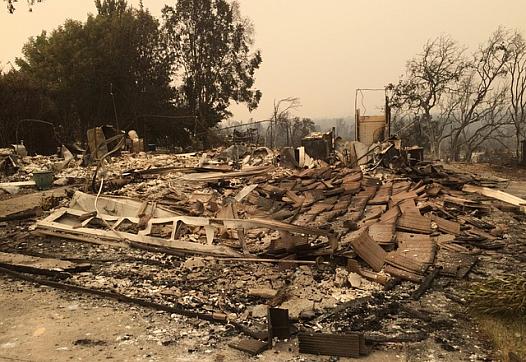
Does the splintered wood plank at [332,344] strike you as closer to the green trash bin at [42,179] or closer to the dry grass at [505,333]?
the dry grass at [505,333]

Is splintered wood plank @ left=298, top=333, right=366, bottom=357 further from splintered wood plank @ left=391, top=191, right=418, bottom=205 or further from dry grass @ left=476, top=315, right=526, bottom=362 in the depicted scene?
splintered wood plank @ left=391, top=191, right=418, bottom=205

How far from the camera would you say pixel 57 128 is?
22.6 m

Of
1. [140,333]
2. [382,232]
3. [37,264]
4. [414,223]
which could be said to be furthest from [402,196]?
[37,264]

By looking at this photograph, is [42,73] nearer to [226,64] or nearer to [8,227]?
[226,64]

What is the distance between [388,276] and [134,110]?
2492 centimetres

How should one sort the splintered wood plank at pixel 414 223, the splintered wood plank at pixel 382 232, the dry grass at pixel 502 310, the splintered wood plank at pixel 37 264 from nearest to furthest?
the dry grass at pixel 502 310, the splintered wood plank at pixel 37 264, the splintered wood plank at pixel 382 232, the splintered wood plank at pixel 414 223

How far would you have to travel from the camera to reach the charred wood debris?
13.5 ft

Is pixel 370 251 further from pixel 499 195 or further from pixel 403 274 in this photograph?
pixel 499 195

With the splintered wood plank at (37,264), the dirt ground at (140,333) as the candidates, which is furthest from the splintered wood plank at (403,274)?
the splintered wood plank at (37,264)

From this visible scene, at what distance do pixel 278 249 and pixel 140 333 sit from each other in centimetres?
221

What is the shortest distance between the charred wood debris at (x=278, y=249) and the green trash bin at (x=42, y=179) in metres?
0.98

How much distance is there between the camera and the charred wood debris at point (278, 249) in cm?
411

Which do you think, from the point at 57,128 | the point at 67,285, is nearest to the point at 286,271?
the point at 67,285

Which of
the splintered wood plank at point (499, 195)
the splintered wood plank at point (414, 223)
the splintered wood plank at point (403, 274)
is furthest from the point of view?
the splintered wood plank at point (499, 195)
